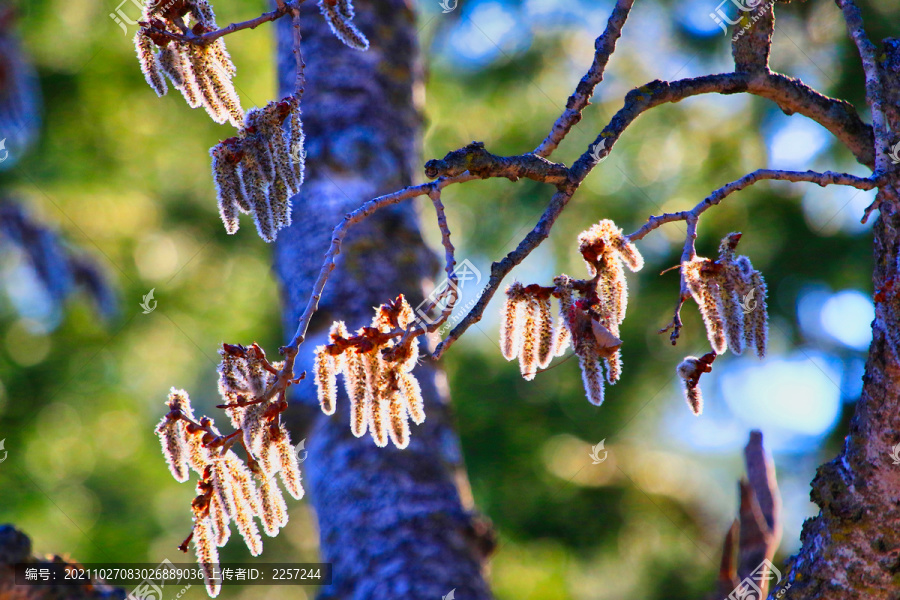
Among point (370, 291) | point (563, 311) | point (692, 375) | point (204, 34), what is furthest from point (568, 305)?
point (370, 291)

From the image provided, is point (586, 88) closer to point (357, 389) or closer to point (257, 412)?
point (357, 389)

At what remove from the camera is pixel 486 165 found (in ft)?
4.32

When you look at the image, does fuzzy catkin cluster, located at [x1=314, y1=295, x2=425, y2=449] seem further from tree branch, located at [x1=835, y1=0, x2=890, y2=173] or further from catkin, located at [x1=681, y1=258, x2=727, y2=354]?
tree branch, located at [x1=835, y1=0, x2=890, y2=173]

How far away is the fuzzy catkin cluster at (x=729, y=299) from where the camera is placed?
137 centimetres

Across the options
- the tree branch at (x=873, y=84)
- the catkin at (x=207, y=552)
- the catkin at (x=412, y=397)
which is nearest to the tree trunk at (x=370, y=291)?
the catkin at (x=207, y=552)

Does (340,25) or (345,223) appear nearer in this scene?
(345,223)

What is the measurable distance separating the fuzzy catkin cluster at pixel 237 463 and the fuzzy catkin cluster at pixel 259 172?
0.23 metres

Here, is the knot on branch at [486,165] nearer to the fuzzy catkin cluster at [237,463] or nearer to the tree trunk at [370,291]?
the fuzzy catkin cluster at [237,463]

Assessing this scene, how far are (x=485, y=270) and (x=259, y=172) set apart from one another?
12.2 feet

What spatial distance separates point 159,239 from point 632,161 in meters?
3.46

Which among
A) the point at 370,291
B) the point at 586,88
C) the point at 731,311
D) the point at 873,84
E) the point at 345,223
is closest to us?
the point at 345,223

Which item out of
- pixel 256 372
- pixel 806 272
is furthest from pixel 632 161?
pixel 256 372

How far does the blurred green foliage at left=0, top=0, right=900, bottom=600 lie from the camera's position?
4672 millimetres

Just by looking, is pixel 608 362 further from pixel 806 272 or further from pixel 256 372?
pixel 806 272
